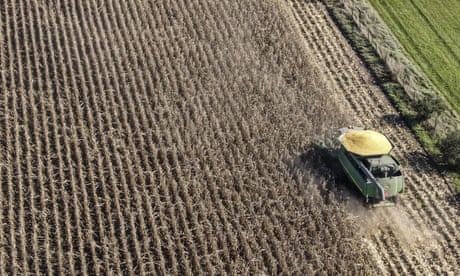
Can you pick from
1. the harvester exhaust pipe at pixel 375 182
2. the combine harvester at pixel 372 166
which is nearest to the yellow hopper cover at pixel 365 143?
the combine harvester at pixel 372 166

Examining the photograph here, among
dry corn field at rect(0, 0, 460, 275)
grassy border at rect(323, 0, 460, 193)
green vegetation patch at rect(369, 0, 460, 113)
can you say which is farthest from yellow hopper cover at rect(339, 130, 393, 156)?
green vegetation patch at rect(369, 0, 460, 113)

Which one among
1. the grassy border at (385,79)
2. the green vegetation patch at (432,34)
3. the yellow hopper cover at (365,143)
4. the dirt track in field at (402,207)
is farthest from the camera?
the green vegetation patch at (432,34)

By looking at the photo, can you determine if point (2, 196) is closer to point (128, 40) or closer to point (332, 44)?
point (128, 40)

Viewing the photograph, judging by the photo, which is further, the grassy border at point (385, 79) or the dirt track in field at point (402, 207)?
the grassy border at point (385, 79)

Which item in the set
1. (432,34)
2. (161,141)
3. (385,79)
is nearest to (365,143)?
(385,79)

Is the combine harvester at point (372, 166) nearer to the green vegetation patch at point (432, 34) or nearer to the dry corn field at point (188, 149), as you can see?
the dry corn field at point (188, 149)

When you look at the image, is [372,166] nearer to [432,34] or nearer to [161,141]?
[161,141]

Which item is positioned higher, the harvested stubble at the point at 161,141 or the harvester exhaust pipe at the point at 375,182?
the harvester exhaust pipe at the point at 375,182
